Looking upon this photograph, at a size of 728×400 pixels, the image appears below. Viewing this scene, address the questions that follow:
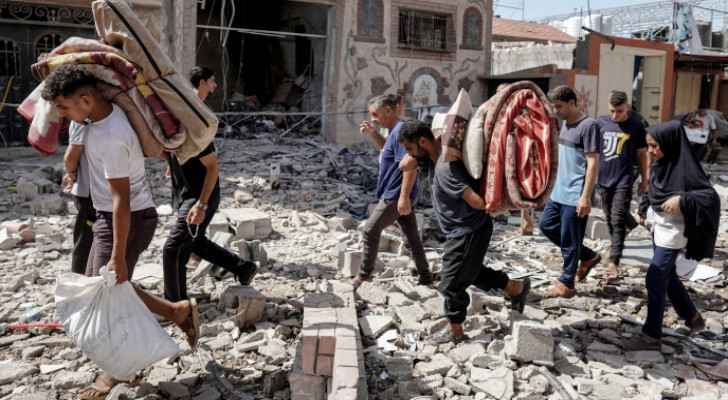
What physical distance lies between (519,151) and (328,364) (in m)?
1.65

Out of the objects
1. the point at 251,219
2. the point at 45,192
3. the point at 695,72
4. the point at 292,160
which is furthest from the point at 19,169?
the point at 695,72

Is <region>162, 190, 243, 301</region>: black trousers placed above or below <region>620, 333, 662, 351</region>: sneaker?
above

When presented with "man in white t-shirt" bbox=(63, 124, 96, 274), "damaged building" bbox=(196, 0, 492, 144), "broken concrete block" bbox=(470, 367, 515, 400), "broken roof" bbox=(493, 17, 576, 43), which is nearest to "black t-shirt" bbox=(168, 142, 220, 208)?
"man in white t-shirt" bbox=(63, 124, 96, 274)

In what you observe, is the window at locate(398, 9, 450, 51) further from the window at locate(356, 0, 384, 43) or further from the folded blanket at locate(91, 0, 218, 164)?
the folded blanket at locate(91, 0, 218, 164)

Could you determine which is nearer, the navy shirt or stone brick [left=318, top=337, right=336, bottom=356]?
stone brick [left=318, top=337, right=336, bottom=356]

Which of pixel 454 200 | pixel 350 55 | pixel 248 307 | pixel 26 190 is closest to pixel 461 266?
pixel 454 200

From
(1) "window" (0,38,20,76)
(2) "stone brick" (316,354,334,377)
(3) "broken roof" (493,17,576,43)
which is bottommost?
(2) "stone brick" (316,354,334,377)

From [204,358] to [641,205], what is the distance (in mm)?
4690

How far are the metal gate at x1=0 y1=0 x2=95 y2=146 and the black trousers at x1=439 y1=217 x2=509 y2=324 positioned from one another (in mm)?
9953

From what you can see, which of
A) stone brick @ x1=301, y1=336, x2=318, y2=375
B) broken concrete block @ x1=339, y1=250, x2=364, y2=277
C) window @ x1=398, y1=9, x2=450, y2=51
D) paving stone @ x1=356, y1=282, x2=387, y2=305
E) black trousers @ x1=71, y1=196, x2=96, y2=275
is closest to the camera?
stone brick @ x1=301, y1=336, x2=318, y2=375

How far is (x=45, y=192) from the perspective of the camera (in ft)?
28.4

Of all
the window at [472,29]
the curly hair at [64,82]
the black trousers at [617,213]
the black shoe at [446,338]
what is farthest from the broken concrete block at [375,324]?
the window at [472,29]

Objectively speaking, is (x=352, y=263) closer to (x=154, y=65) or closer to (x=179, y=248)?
(x=179, y=248)

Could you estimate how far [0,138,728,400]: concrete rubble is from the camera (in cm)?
355
